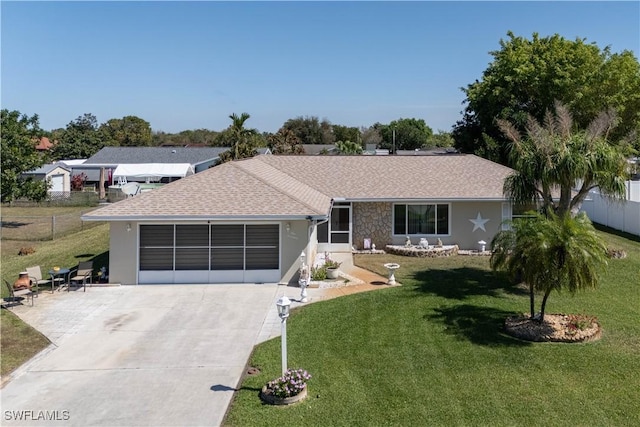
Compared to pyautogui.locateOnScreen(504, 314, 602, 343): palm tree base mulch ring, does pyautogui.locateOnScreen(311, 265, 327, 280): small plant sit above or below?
above

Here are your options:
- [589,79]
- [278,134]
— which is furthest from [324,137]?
[589,79]

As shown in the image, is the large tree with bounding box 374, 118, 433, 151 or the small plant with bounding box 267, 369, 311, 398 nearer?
the small plant with bounding box 267, 369, 311, 398

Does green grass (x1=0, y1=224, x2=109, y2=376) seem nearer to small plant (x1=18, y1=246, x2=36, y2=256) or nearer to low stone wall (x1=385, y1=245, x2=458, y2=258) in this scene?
small plant (x1=18, y1=246, x2=36, y2=256)

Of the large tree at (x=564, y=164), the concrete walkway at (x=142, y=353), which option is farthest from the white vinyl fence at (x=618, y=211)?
the concrete walkway at (x=142, y=353)

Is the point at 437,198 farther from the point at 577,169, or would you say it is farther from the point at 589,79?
the point at 589,79

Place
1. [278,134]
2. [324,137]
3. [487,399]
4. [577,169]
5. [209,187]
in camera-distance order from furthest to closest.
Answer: [324,137]
[278,134]
[209,187]
[577,169]
[487,399]

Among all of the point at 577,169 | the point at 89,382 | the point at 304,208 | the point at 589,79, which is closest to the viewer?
the point at 89,382

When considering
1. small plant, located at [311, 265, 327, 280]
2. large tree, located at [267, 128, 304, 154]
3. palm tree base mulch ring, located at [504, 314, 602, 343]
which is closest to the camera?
palm tree base mulch ring, located at [504, 314, 602, 343]

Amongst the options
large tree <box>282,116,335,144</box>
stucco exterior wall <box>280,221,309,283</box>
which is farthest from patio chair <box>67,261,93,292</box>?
large tree <box>282,116,335,144</box>
